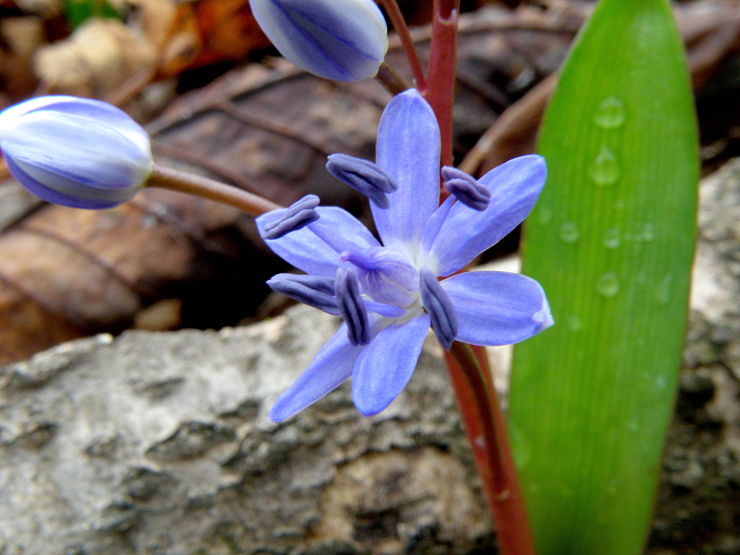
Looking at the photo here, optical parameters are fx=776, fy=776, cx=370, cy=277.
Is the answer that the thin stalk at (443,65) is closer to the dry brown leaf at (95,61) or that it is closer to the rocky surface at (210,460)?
the rocky surface at (210,460)

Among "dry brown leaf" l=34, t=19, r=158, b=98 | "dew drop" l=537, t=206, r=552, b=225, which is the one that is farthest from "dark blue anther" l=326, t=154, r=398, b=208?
"dry brown leaf" l=34, t=19, r=158, b=98

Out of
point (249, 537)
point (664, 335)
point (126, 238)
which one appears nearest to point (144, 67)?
point (126, 238)

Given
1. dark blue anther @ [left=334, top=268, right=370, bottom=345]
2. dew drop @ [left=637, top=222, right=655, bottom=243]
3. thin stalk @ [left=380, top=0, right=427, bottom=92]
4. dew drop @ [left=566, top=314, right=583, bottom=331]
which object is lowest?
dew drop @ [left=566, top=314, right=583, bottom=331]

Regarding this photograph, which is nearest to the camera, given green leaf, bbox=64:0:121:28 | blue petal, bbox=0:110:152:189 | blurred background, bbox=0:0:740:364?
blue petal, bbox=0:110:152:189

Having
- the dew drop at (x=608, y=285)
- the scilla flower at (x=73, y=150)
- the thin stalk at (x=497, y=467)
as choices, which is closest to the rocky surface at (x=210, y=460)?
the thin stalk at (x=497, y=467)

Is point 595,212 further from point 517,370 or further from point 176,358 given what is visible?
point 176,358

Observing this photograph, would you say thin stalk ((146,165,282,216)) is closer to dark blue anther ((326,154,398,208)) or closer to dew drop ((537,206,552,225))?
dark blue anther ((326,154,398,208))
